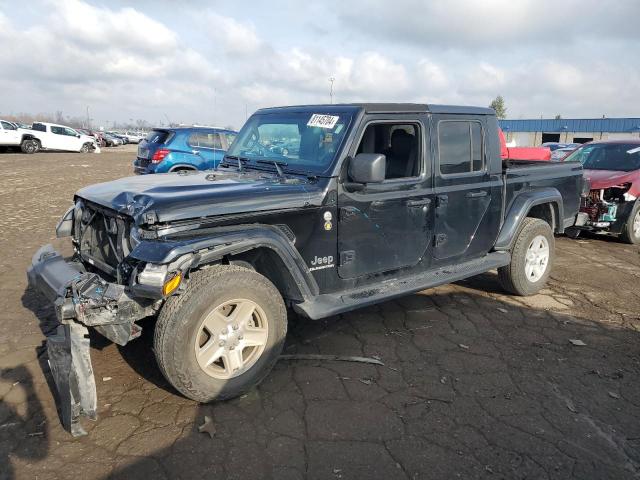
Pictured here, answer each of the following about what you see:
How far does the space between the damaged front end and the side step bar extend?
370 centimetres

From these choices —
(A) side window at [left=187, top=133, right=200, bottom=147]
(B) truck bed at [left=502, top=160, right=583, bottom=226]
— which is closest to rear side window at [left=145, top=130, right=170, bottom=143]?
(A) side window at [left=187, top=133, right=200, bottom=147]

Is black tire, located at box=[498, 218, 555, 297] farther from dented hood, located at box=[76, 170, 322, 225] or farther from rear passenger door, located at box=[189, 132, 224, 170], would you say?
rear passenger door, located at box=[189, 132, 224, 170]

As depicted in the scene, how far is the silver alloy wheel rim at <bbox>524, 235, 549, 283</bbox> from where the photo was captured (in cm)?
511

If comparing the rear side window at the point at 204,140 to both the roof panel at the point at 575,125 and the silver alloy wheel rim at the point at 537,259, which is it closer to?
the silver alloy wheel rim at the point at 537,259

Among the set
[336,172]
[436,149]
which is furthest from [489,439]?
[436,149]

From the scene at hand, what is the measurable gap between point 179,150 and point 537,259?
7.71 meters

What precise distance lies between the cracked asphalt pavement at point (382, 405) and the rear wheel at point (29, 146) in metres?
23.9

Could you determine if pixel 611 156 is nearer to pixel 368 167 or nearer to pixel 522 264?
pixel 522 264

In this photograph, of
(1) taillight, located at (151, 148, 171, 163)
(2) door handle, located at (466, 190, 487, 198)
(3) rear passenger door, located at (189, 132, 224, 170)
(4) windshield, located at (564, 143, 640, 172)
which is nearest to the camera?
(2) door handle, located at (466, 190, 487, 198)

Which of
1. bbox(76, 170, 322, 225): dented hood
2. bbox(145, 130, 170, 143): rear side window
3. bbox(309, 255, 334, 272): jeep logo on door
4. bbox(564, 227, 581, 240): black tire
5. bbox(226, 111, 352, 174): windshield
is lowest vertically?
bbox(564, 227, 581, 240): black tire

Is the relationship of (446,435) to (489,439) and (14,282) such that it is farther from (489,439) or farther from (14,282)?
(14,282)

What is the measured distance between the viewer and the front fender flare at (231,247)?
2699mm

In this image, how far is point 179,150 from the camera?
1013 cm

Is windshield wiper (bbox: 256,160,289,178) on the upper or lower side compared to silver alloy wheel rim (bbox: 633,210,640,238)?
upper
